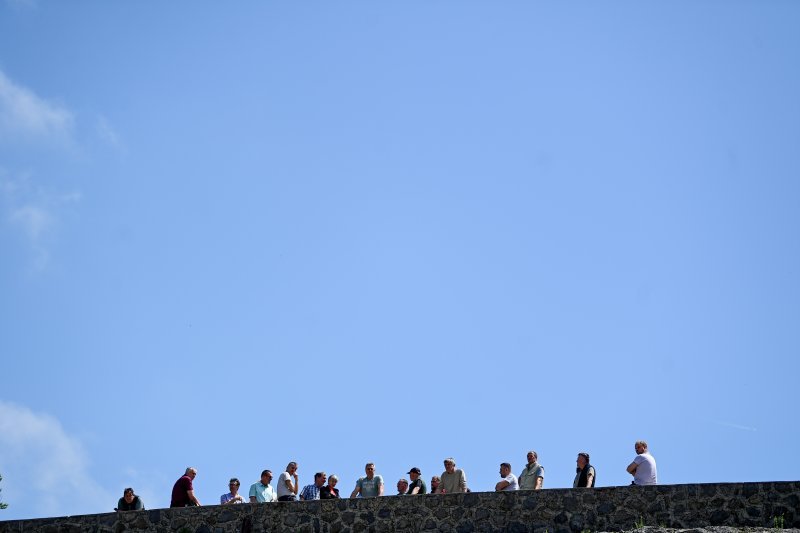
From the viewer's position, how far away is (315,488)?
2638 cm

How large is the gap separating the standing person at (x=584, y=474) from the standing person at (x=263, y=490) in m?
5.83

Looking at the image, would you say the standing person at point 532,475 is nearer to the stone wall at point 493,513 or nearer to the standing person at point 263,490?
the stone wall at point 493,513

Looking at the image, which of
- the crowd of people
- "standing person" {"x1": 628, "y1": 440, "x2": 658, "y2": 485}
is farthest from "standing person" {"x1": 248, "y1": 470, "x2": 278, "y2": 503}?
"standing person" {"x1": 628, "y1": 440, "x2": 658, "y2": 485}

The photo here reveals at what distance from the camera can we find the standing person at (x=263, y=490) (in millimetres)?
26052

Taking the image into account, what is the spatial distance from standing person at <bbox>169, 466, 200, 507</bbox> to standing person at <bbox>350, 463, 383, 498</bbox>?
306 cm

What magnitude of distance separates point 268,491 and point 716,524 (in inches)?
331

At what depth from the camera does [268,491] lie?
2625 centimetres

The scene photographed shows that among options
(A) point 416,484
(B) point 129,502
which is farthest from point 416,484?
(B) point 129,502

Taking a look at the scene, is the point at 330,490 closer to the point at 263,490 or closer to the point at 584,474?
the point at 263,490

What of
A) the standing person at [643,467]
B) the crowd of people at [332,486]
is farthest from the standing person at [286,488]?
the standing person at [643,467]

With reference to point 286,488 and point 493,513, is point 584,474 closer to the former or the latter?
point 493,513

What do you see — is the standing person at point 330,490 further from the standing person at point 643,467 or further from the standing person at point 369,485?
the standing person at point 643,467

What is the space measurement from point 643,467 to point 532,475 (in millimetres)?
2084

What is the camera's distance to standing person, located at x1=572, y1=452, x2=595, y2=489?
25.1 meters
